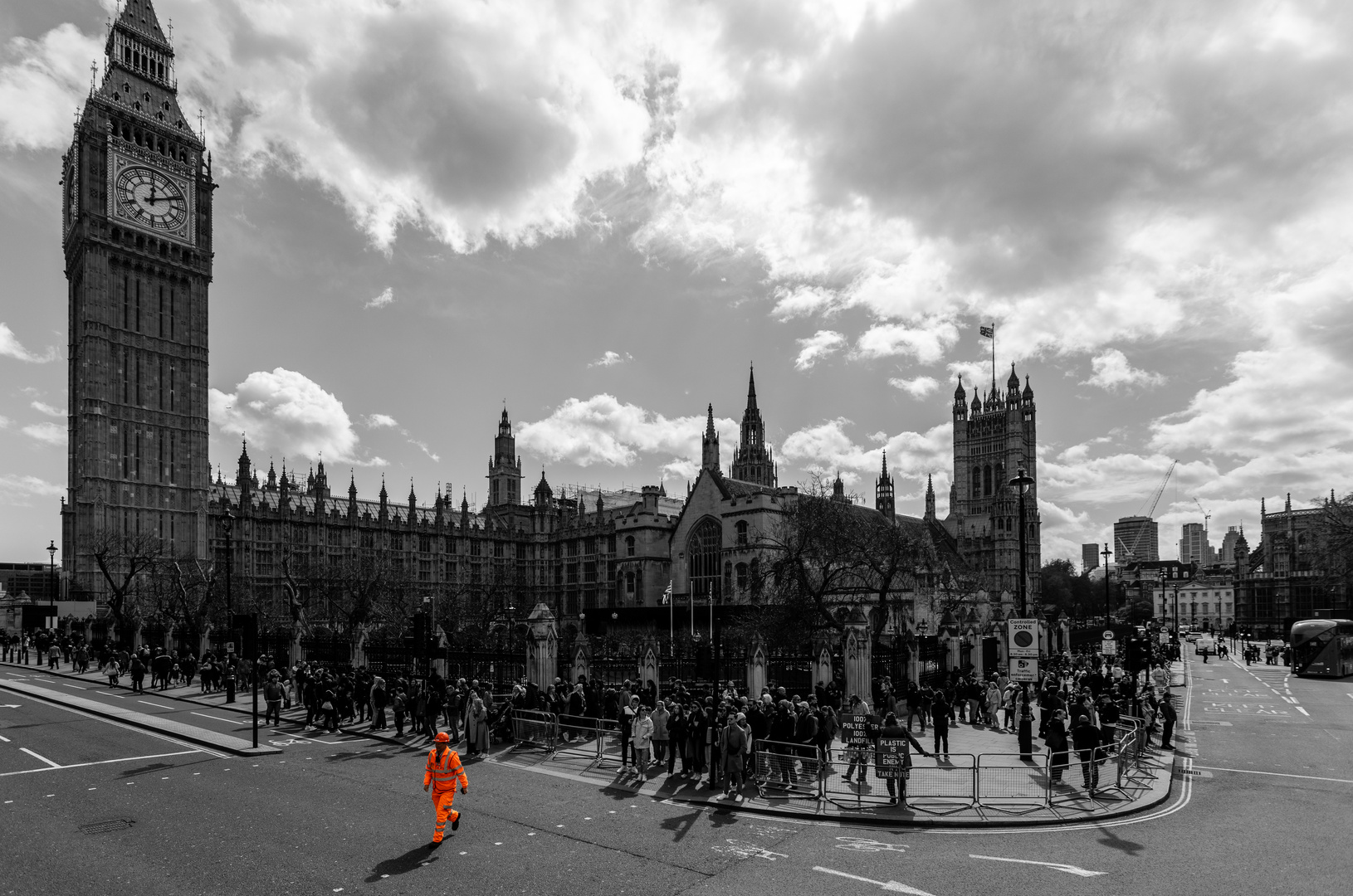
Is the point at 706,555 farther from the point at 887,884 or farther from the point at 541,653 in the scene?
the point at 887,884

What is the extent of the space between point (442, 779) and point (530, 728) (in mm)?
9411

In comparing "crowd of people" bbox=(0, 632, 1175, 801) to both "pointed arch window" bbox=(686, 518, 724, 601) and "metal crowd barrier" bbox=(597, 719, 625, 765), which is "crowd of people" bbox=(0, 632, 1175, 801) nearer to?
"metal crowd barrier" bbox=(597, 719, 625, 765)

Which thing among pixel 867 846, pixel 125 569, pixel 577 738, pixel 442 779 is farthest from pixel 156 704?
pixel 125 569

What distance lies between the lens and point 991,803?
1530 centimetres

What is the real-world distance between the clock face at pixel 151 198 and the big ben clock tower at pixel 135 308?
0.11 meters

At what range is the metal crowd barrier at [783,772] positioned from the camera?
1619cm

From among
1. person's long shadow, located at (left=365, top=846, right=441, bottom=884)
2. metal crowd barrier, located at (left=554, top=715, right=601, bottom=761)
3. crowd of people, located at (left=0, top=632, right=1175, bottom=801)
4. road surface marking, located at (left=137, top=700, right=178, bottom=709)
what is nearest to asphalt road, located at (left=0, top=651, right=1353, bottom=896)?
person's long shadow, located at (left=365, top=846, right=441, bottom=884)

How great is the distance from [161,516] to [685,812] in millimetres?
89346

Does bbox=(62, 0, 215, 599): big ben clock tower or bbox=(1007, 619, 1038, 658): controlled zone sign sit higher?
bbox=(62, 0, 215, 599): big ben clock tower

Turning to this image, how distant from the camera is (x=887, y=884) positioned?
11125mm

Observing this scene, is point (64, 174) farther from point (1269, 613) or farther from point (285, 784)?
point (1269, 613)

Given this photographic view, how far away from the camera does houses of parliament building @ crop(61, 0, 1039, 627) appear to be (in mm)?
80625

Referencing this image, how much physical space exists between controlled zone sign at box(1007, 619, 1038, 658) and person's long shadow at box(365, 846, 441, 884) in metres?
15.1

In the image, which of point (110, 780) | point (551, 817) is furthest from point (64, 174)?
point (551, 817)
